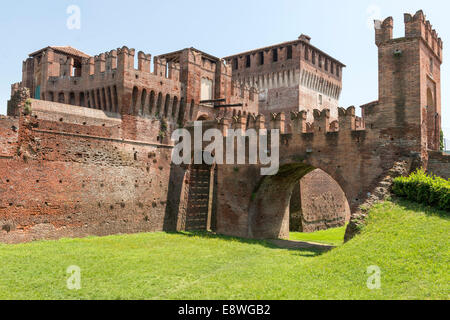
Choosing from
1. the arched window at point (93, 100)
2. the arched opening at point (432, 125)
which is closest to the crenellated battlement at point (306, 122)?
the arched opening at point (432, 125)

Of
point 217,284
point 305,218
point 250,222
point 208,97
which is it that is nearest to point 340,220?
point 305,218

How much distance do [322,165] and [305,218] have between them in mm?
8469

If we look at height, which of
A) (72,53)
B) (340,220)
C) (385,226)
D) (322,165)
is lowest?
(340,220)

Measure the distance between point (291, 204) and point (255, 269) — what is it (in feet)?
46.4

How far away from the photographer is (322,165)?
17.4 metres

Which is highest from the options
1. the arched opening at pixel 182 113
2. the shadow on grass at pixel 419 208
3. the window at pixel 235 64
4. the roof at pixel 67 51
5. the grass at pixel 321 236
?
the window at pixel 235 64

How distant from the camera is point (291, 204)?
25.3 meters

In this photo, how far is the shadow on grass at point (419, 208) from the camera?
12130 mm

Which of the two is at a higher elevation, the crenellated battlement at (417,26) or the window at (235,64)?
the window at (235,64)

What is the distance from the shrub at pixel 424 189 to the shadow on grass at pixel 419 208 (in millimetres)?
191

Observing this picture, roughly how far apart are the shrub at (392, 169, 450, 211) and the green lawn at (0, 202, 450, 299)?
0.49 m

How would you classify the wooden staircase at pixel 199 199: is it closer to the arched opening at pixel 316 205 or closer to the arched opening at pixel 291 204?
the arched opening at pixel 291 204

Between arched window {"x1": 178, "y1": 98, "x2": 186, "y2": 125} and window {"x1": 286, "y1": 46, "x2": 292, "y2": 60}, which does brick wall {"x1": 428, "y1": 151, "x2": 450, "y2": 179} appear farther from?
window {"x1": 286, "y1": 46, "x2": 292, "y2": 60}
